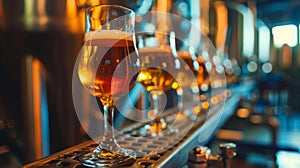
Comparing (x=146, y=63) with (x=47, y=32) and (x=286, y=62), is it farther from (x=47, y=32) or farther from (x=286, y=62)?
(x=286, y=62)

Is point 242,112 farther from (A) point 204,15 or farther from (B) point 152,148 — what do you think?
(B) point 152,148

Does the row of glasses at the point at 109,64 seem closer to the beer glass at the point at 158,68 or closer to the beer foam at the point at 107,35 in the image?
the beer foam at the point at 107,35

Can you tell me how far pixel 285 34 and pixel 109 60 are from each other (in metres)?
6.42

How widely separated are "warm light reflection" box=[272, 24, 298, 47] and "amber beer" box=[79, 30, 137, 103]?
583cm

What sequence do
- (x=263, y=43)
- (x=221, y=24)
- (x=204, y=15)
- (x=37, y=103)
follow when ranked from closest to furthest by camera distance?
(x=37, y=103) → (x=204, y=15) → (x=221, y=24) → (x=263, y=43)

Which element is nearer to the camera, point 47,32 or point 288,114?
point 47,32

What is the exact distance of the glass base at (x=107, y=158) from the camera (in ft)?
1.54

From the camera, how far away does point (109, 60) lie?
0.46 metres

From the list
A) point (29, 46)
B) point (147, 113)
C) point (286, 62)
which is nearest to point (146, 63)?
point (147, 113)

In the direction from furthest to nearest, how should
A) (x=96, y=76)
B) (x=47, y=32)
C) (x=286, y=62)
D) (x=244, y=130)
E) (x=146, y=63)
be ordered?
(x=286, y=62)
(x=244, y=130)
(x=47, y=32)
(x=146, y=63)
(x=96, y=76)

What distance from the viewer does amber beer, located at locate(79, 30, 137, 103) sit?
0.46m

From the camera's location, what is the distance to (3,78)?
3.01 ft

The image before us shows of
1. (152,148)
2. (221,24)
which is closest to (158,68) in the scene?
(152,148)

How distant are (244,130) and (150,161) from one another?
209 cm
